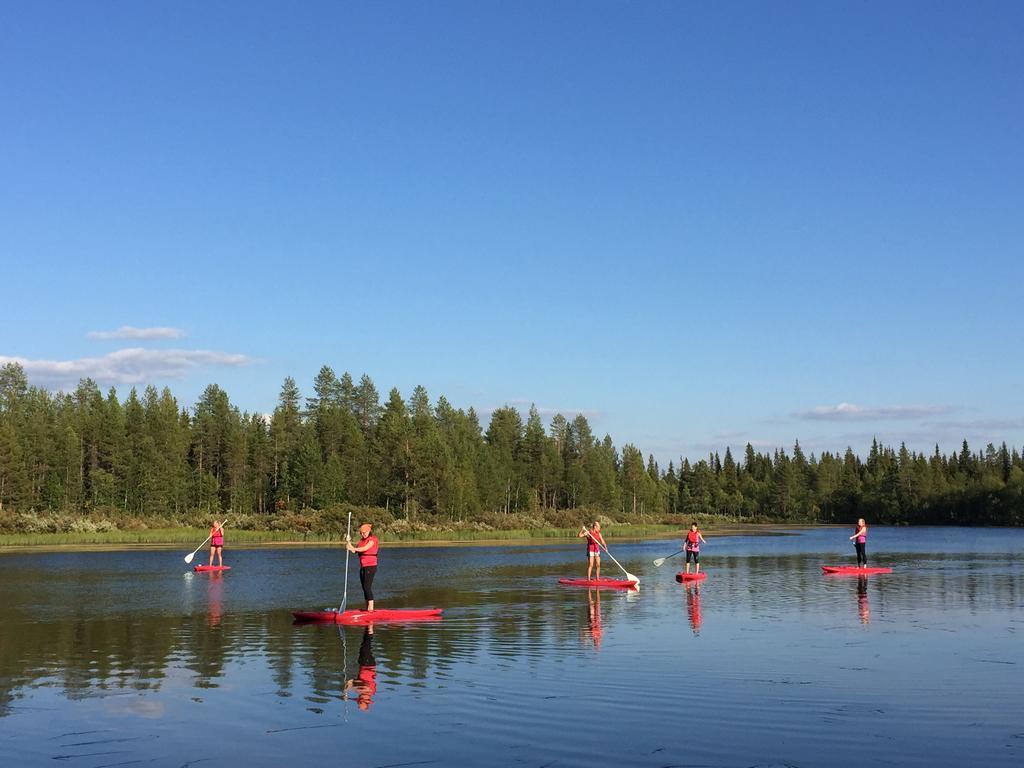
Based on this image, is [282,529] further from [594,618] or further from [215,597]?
[594,618]

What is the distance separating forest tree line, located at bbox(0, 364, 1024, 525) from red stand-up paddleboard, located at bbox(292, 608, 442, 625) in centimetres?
7308

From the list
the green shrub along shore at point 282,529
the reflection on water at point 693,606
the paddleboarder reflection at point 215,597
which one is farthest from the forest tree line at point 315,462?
the reflection on water at point 693,606

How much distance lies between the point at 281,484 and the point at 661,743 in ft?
365

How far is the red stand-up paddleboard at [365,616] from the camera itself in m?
22.3

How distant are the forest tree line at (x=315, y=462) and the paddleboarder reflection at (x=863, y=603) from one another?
68.8 meters

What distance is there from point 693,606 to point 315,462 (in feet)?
274

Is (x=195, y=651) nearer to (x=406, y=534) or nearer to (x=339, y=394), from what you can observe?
(x=406, y=534)

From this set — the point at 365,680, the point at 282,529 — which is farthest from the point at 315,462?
the point at 365,680

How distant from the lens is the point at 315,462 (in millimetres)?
105438

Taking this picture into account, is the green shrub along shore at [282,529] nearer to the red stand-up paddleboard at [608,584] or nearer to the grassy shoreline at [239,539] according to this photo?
the grassy shoreline at [239,539]

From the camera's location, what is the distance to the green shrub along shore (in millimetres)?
76375

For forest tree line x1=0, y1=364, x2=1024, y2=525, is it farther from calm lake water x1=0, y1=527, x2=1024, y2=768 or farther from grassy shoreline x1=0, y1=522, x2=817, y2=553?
calm lake water x1=0, y1=527, x2=1024, y2=768

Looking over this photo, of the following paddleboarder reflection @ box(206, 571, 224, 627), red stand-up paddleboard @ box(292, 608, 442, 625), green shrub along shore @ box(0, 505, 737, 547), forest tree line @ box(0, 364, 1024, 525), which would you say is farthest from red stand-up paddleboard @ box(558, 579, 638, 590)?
forest tree line @ box(0, 364, 1024, 525)

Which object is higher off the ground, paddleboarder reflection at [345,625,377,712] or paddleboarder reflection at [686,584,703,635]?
paddleboarder reflection at [345,625,377,712]
